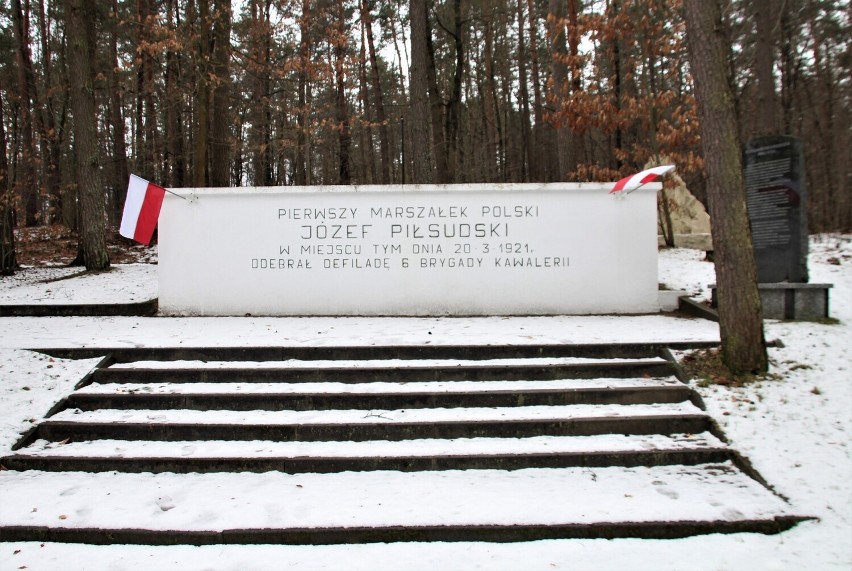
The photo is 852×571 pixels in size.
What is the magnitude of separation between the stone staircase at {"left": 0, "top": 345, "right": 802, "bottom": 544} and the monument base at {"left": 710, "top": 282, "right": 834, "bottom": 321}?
2167 mm

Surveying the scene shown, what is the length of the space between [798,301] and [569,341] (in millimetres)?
3159

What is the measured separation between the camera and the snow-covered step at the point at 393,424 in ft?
16.6

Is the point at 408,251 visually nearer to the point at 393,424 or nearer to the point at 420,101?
the point at 393,424

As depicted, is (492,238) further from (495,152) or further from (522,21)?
(495,152)

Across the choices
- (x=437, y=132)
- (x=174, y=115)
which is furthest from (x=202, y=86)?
(x=174, y=115)

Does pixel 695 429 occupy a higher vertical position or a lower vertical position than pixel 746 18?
lower

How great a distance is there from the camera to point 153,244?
55.2 feet

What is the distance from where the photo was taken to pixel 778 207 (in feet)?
24.0

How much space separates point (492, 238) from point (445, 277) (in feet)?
3.05

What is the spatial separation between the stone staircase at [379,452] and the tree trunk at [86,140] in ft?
18.9

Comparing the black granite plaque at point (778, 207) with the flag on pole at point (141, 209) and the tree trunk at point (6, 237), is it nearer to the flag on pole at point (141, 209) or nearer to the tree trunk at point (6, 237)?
the flag on pole at point (141, 209)

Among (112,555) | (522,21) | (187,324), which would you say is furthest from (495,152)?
(112,555)

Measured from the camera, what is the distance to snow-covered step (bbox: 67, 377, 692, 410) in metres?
5.47

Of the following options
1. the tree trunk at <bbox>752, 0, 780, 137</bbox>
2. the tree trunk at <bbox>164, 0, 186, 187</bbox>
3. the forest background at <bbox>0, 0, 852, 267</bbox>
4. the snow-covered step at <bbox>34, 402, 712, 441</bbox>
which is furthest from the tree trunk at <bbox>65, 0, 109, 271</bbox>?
the tree trunk at <bbox>752, 0, 780, 137</bbox>
